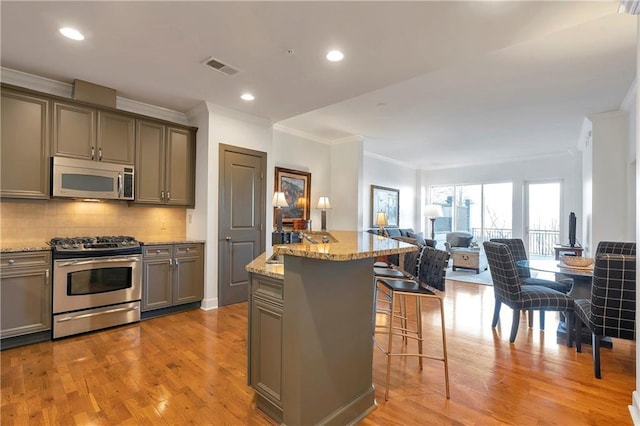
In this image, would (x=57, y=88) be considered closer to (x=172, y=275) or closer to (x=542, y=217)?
(x=172, y=275)

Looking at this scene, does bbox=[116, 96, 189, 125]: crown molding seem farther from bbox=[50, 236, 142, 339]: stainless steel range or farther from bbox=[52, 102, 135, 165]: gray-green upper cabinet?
bbox=[50, 236, 142, 339]: stainless steel range

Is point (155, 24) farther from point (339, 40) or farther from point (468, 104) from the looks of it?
point (468, 104)

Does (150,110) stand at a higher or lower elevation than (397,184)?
higher

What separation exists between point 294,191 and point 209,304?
2.55m

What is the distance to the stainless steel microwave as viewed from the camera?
322 cm

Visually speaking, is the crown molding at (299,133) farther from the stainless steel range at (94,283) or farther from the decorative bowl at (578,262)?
the decorative bowl at (578,262)

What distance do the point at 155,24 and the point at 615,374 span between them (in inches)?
178

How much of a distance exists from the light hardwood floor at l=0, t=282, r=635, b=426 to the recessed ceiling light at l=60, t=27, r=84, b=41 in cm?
268

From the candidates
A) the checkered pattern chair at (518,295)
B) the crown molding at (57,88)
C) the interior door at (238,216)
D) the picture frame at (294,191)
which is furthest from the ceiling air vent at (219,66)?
the checkered pattern chair at (518,295)

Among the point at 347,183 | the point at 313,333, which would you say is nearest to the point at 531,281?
the point at 313,333

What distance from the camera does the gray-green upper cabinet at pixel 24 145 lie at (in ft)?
9.71

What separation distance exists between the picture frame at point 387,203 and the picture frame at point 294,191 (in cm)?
201

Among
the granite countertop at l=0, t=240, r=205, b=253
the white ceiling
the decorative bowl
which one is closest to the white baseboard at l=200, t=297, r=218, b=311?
the granite countertop at l=0, t=240, r=205, b=253

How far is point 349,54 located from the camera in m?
2.73
